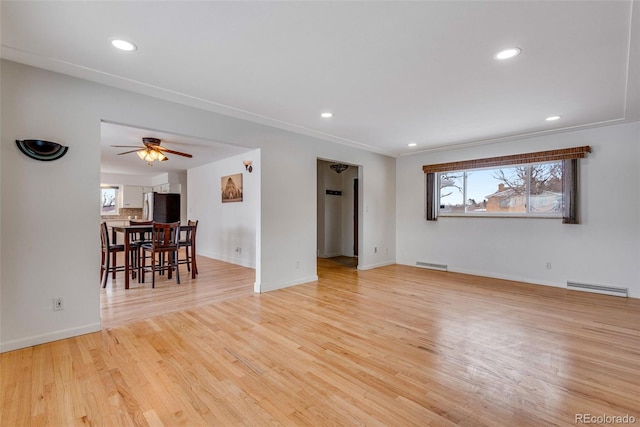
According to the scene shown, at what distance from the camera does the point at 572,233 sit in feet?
14.5

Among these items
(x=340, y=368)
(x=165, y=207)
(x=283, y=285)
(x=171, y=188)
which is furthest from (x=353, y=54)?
(x=165, y=207)

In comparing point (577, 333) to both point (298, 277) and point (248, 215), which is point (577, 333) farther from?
point (248, 215)

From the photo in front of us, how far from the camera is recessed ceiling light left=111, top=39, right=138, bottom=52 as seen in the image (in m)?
2.16

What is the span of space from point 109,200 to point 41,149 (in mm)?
8413

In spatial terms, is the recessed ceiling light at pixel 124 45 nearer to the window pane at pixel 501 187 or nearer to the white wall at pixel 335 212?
the white wall at pixel 335 212

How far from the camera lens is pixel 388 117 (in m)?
3.90

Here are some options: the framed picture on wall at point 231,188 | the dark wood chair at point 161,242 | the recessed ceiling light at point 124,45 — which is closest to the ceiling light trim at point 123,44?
the recessed ceiling light at point 124,45

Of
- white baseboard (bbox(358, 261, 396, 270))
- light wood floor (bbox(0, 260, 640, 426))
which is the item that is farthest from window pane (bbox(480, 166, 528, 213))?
white baseboard (bbox(358, 261, 396, 270))

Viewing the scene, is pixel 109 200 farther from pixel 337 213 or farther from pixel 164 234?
pixel 337 213

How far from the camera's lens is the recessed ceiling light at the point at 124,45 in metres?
2.16

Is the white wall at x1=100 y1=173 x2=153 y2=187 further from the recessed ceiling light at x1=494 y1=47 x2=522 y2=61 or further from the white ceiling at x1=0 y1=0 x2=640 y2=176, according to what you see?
the recessed ceiling light at x1=494 y1=47 x2=522 y2=61

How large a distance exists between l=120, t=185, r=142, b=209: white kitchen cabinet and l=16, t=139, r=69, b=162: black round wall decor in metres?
8.02

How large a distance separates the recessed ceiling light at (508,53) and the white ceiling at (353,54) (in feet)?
0.25

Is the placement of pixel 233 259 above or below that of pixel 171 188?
below
